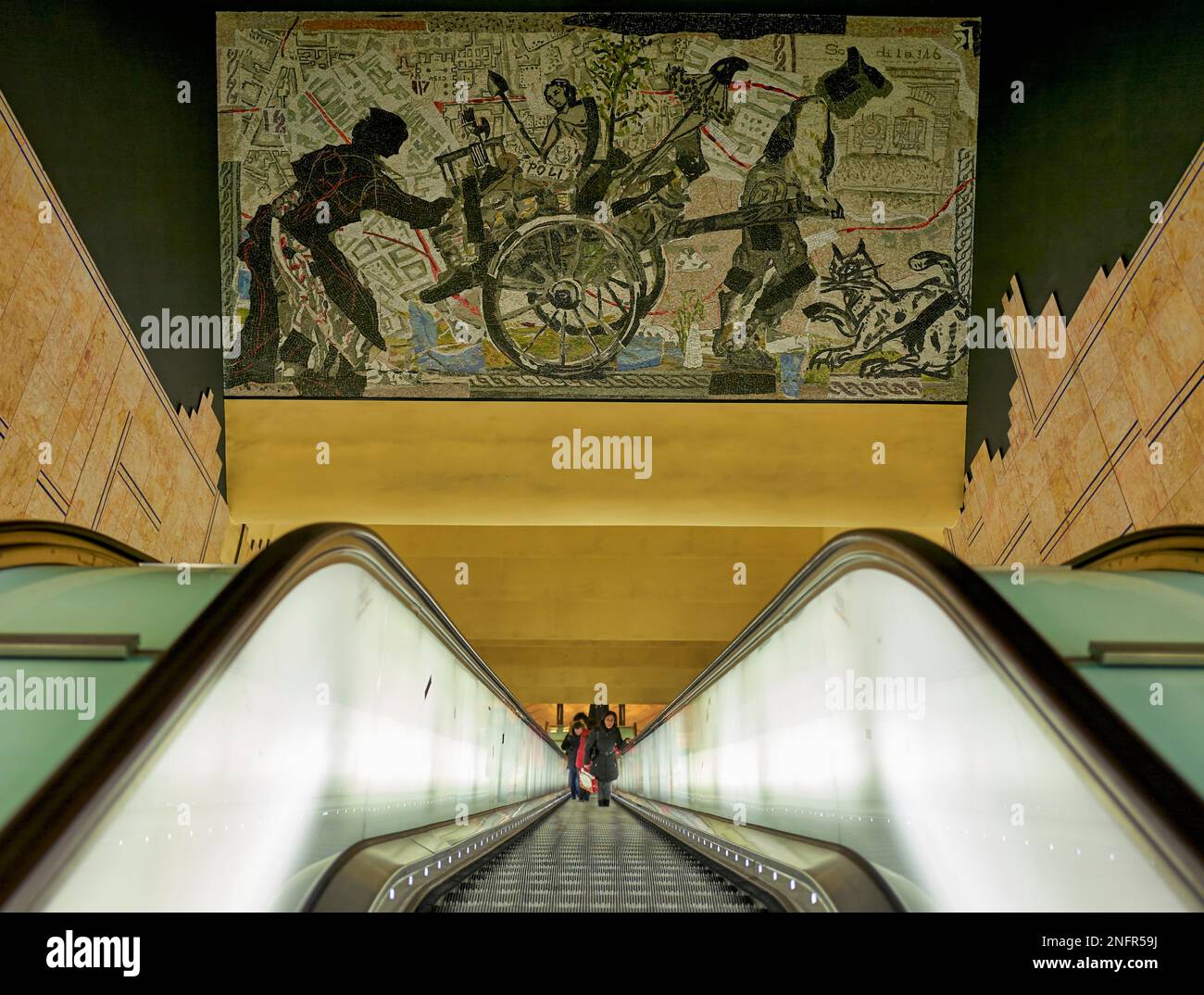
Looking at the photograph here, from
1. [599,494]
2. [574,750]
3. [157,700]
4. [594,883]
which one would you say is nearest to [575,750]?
[574,750]

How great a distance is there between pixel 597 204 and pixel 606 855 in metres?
6.95

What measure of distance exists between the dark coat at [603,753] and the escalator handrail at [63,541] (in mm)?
5521

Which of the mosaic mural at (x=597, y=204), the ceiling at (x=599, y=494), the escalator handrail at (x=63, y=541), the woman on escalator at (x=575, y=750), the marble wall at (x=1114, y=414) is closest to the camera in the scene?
the escalator handrail at (x=63, y=541)

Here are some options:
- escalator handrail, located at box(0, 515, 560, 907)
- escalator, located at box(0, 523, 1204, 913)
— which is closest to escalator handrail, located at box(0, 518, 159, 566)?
escalator, located at box(0, 523, 1204, 913)

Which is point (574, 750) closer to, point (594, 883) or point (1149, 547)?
point (594, 883)

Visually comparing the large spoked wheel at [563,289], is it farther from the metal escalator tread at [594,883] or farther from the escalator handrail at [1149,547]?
the escalator handrail at [1149,547]

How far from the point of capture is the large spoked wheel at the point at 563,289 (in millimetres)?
9195

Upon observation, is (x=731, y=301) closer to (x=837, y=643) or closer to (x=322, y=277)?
(x=322, y=277)

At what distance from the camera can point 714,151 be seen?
9.06m

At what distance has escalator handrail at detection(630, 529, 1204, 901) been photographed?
1.18 metres

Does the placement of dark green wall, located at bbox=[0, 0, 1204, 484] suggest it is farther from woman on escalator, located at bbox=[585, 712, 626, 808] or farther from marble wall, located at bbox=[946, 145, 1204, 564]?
woman on escalator, located at bbox=[585, 712, 626, 808]

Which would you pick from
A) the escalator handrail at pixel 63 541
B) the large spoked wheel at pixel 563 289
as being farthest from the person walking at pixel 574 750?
the escalator handrail at pixel 63 541

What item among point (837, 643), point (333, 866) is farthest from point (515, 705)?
point (333, 866)

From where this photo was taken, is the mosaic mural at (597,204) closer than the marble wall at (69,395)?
No
